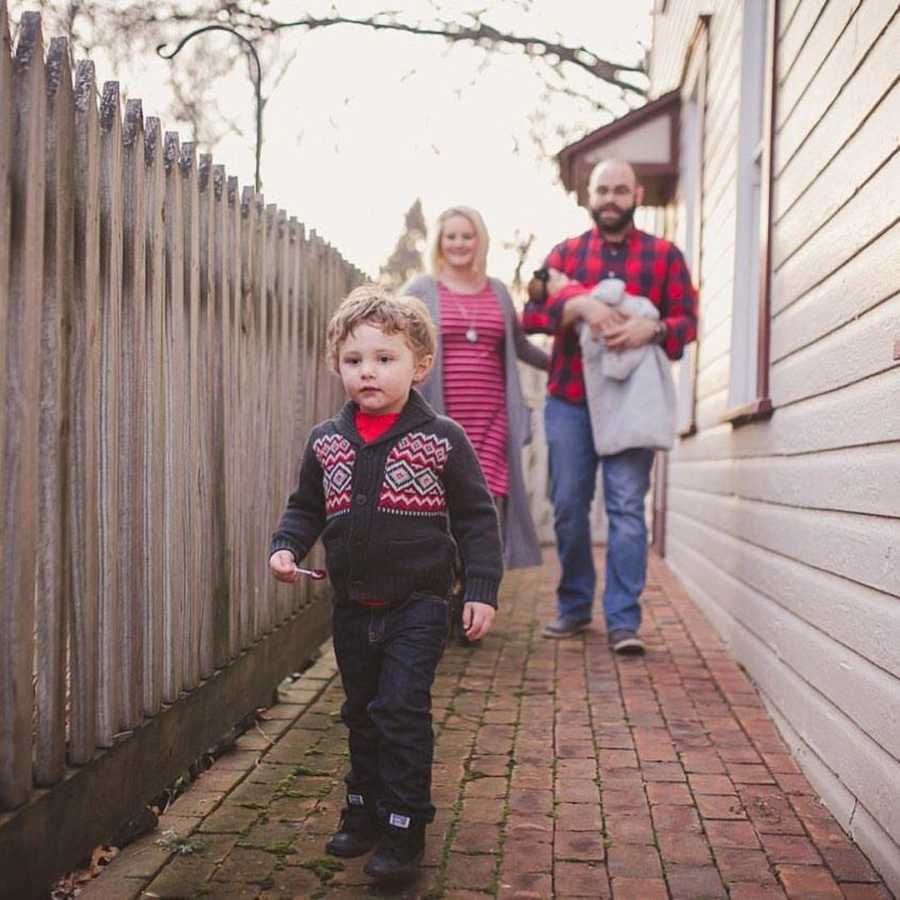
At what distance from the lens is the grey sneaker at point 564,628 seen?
604 cm

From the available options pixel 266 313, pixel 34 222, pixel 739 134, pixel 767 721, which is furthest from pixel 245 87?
pixel 34 222

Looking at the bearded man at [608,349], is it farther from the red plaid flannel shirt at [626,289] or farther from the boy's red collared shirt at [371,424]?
the boy's red collared shirt at [371,424]

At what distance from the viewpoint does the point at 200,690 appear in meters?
3.52

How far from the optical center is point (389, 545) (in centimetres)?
296

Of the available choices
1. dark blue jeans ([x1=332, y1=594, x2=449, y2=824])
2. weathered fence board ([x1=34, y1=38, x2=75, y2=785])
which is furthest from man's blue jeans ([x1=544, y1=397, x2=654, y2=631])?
weathered fence board ([x1=34, y1=38, x2=75, y2=785])

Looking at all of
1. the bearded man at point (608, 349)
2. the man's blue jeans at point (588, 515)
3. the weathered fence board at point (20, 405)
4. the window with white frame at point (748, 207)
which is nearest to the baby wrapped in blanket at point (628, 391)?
the bearded man at point (608, 349)

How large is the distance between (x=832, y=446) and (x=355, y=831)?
5.79 feet

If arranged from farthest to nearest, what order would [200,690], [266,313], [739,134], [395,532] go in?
[739,134] → [266,313] → [200,690] → [395,532]

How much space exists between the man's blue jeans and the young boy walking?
2685 mm

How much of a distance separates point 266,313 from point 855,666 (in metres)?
2.26

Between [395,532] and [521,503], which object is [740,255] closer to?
[521,503]

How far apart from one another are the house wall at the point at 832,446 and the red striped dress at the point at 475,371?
1112mm

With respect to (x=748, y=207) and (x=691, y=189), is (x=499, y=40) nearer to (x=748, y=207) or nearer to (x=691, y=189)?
(x=691, y=189)

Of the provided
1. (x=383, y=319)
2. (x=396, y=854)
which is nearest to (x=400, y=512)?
(x=383, y=319)
